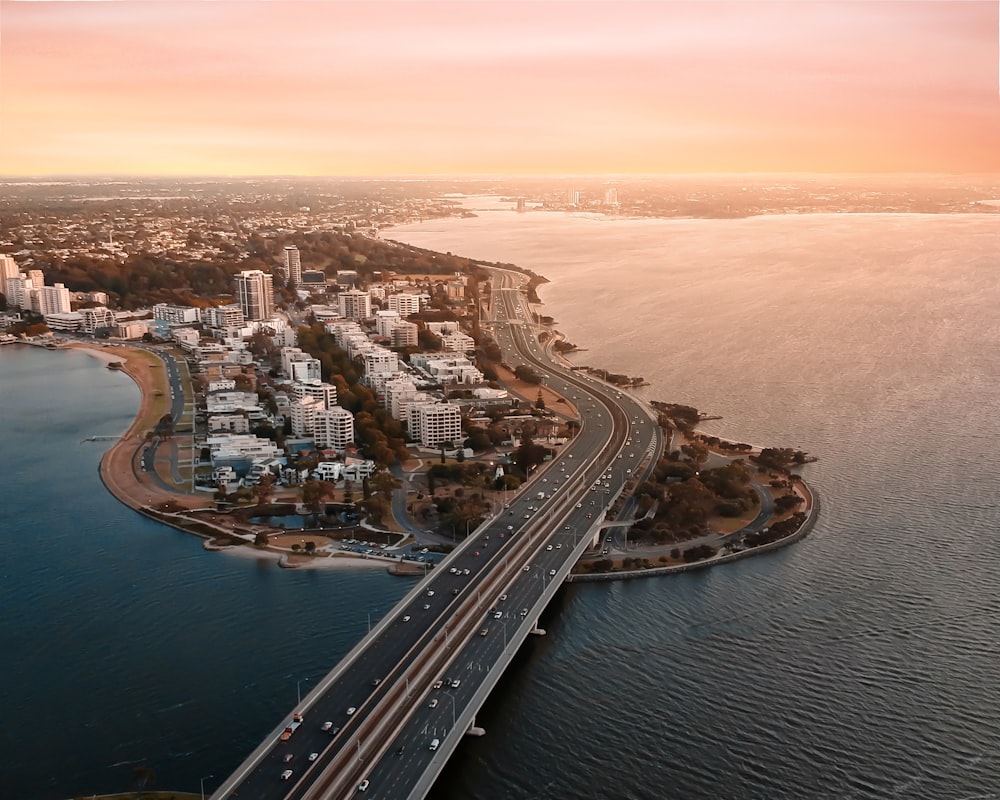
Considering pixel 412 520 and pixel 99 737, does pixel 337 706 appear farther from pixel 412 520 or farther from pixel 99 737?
pixel 412 520

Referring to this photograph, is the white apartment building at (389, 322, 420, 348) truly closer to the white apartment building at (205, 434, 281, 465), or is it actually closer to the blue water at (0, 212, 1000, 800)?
the blue water at (0, 212, 1000, 800)

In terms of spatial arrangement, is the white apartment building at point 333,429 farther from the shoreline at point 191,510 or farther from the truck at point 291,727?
the truck at point 291,727

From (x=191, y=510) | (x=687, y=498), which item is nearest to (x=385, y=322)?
(x=191, y=510)

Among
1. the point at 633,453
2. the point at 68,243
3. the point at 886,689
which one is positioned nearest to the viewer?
the point at 886,689

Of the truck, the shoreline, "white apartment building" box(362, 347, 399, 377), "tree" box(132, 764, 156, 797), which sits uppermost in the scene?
"white apartment building" box(362, 347, 399, 377)

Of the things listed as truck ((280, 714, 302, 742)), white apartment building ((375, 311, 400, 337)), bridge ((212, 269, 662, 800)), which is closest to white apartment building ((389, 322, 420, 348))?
white apartment building ((375, 311, 400, 337))

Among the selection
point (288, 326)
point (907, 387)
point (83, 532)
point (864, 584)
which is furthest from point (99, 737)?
point (288, 326)
